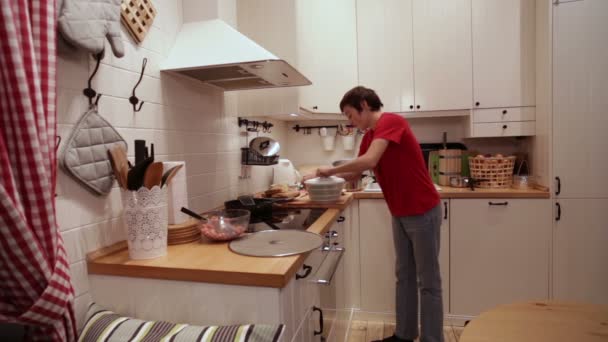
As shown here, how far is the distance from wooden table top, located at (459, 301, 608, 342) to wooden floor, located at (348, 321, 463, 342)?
1354 mm

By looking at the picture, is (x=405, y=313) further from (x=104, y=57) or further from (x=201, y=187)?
(x=104, y=57)

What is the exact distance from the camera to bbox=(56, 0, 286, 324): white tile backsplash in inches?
42.5

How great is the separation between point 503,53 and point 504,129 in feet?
1.64

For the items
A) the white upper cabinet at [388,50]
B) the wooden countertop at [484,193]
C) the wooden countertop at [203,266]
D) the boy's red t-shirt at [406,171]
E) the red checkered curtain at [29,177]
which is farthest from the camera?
the white upper cabinet at [388,50]

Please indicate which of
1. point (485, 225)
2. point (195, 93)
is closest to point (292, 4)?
point (195, 93)

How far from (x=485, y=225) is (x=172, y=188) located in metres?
1.84

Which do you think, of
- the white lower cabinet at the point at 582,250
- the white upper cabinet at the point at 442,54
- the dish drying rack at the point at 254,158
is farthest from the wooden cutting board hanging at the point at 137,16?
the white lower cabinet at the point at 582,250

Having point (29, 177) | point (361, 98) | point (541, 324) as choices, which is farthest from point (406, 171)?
point (29, 177)

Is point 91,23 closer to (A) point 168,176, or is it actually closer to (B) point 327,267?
(A) point 168,176

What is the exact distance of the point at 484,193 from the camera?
7.29 feet

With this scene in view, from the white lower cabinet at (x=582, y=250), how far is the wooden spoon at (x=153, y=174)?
85.7 inches

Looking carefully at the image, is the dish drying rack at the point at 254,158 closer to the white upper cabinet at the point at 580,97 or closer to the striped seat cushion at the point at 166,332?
the striped seat cushion at the point at 166,332

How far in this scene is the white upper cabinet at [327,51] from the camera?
7.51 ft

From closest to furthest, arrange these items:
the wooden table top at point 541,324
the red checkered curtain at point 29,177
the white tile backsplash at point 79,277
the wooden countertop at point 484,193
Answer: the red checkered curtain at point 29,177, the wooden table top at point 541,324, the white tile backsplash at point 79,277, the wooden countertop at point 484,193
